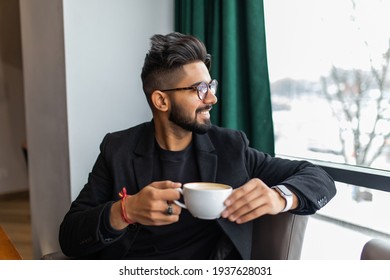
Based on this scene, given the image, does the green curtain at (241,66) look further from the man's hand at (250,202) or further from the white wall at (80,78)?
the man's hand at (250,202)

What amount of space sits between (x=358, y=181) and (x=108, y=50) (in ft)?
4.00

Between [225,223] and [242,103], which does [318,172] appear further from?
[242,103]

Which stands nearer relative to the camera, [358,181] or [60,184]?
[358,181]

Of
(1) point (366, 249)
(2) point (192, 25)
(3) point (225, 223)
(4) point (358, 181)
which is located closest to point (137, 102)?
(2) point (192, 25)

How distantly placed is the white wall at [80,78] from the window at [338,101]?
649mm

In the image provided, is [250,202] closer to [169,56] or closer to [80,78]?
[169,56]

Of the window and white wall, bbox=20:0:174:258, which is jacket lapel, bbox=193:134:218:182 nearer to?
the window

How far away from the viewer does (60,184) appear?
1891 mm

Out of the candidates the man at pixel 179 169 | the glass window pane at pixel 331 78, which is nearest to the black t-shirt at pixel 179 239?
the man at pixel 179 169

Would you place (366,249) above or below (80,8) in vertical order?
below

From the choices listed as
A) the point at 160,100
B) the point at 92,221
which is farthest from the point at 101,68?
the point at 92,221

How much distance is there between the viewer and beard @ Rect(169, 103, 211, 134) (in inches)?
49.7

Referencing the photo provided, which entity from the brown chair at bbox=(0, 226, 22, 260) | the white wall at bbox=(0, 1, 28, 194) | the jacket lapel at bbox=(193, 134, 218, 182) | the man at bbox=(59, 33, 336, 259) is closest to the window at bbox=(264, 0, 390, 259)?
the man at bbox=(59, 33, 336, 259)

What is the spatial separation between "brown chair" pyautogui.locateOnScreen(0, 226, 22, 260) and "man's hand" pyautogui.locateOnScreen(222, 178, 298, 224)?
89.7 inches
